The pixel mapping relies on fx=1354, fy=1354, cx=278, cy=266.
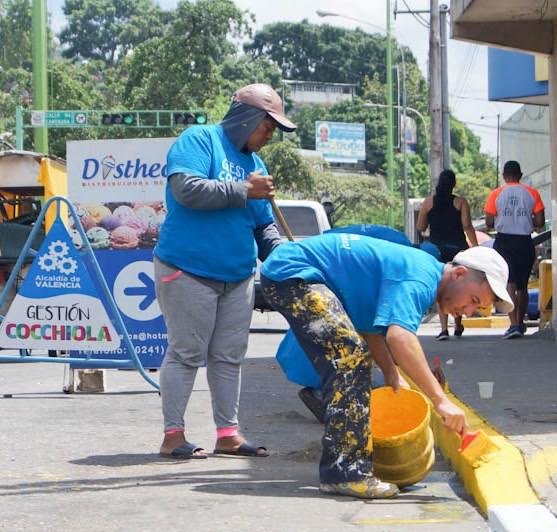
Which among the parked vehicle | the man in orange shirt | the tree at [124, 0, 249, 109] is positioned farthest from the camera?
the tree at [124, 0, 249, 109]

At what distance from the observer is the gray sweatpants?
6645 mm

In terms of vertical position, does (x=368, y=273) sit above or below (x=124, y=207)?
below

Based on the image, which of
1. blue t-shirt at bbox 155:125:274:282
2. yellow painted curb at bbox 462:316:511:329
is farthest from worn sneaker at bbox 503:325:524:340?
blue t-shirt at bbox 155:125:274:282

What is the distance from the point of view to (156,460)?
6.62 metres

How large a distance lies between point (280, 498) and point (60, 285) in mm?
3945

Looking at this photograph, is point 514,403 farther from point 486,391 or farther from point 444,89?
point 444,89

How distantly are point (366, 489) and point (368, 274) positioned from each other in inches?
35.2

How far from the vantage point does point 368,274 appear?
5.68 meters

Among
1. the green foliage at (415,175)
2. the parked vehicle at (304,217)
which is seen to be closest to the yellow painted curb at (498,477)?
the parked vehicle at (304,217)

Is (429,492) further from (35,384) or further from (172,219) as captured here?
(35,384)

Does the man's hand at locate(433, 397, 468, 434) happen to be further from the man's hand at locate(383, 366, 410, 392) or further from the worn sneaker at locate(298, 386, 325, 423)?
the worn sneaker at locate(298, 386, 325, 423)

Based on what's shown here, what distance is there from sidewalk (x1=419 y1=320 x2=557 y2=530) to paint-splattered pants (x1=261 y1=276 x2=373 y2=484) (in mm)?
544

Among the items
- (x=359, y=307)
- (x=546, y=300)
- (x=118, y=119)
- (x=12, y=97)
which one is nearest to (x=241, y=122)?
(x=359, y=307)

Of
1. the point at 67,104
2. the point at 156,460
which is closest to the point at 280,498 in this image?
the point at 156,460
